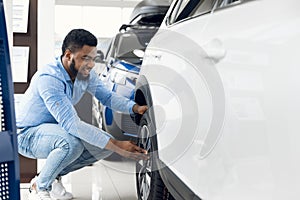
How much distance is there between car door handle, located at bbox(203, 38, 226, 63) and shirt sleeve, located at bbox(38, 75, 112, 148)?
1.42m

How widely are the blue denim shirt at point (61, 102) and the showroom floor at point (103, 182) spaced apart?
0.58 metres

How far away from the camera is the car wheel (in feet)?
7.41

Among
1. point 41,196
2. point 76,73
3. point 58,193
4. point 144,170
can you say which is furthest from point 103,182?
point 144,170

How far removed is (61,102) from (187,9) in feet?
3.53

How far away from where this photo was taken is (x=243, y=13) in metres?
1.35

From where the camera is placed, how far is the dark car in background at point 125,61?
13.4 feet

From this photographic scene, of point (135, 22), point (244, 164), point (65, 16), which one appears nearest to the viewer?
point (244, 164)

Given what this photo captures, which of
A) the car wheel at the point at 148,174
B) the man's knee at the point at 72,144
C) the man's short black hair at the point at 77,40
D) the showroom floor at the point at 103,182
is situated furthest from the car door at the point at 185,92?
the showroom floor at the point at 103,182

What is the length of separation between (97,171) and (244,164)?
3.18 meters

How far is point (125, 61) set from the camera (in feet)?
15.4

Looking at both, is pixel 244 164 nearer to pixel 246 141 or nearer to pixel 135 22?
pixel 246 141

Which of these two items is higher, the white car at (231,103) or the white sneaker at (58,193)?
the white car at (231,103)

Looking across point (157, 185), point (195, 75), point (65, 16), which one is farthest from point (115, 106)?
point (65, 16)

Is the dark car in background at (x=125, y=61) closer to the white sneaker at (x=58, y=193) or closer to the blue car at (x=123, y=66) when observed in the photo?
the blue car at (x=123, y=66)
